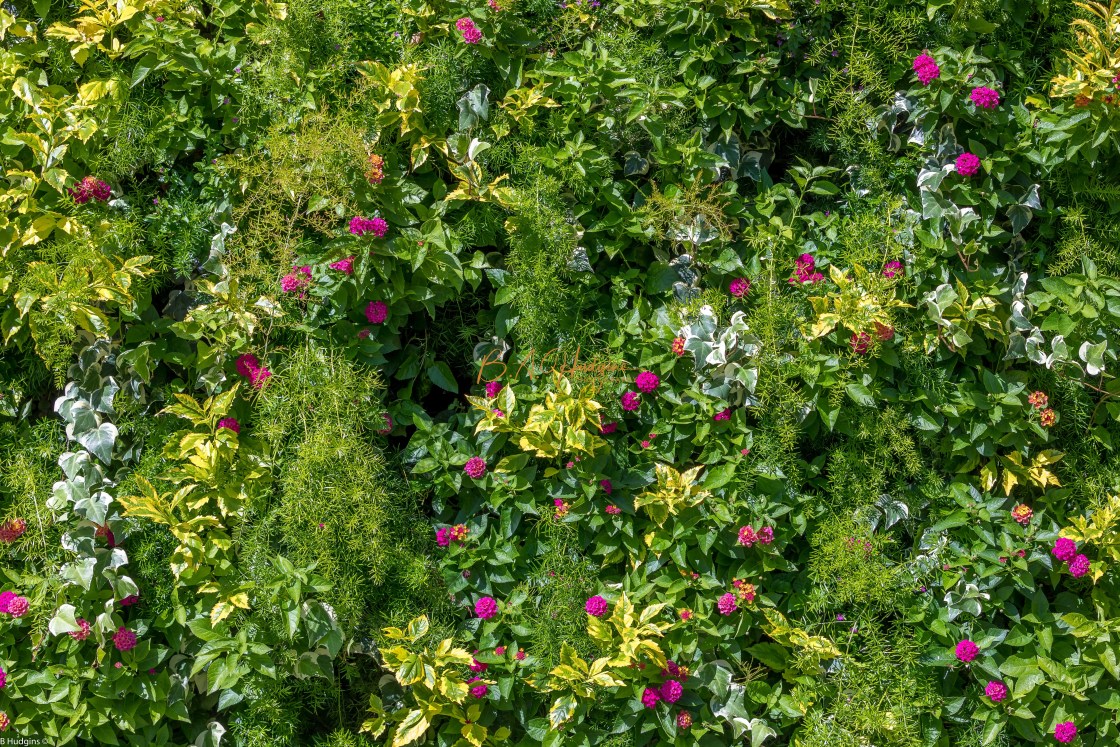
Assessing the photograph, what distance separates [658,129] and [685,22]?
33 centimetres

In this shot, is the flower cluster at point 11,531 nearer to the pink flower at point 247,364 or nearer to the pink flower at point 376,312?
the pink flower at point 247,364

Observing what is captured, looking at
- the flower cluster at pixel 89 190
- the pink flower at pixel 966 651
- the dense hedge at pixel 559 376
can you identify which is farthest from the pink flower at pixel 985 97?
the flower cluster at pixel 89 190

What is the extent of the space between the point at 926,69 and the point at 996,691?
1.55 metres

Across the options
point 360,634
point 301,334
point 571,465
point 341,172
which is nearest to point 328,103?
point 341,172

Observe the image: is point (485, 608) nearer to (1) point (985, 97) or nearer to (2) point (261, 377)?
(2) point (261, 377)

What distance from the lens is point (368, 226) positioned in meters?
2.34

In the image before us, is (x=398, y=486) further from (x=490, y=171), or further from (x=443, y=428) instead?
(x=490, y=171)

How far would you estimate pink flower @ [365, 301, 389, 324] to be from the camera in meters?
2.42

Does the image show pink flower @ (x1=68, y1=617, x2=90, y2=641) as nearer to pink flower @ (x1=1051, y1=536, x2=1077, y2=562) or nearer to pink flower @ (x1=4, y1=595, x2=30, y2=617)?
pink flower @ (x1=4, y1=595, x2=30, y2=617)

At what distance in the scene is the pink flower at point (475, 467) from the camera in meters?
2.36

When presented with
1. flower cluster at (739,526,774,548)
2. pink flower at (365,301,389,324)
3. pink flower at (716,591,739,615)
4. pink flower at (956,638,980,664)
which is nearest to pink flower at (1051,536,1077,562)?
pink flower at (956,638,980,664)

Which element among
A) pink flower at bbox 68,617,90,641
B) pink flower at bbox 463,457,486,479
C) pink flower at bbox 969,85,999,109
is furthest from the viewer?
pink flower at bbox 969,85,999,109

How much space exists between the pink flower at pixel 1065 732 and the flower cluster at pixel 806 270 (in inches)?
48.3

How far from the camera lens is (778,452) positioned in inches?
94.3
